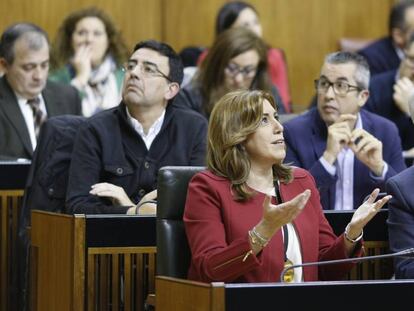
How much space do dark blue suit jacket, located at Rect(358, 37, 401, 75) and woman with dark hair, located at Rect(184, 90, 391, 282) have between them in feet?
11.2

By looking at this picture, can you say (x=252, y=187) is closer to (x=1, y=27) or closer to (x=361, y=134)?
(x=361, y=134)

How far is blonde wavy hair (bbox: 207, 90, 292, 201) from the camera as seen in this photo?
3.38 m

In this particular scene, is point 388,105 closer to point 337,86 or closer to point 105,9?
point 337,86

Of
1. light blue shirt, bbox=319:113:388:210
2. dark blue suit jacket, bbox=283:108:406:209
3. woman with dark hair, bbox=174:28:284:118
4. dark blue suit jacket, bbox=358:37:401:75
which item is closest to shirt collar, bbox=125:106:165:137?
dark blue suit jacket, bbox=283:108:406:209

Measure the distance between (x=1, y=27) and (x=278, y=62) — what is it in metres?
1.67

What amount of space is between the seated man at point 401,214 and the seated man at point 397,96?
2119mm

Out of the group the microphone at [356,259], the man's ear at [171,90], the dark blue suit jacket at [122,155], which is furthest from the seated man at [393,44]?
the microphone at [356,259]

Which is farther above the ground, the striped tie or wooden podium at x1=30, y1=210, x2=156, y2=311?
the striped tie

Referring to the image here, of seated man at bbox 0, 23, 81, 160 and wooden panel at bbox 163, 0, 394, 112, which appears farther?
wooden panel at bbox 163, 0, 394, 112

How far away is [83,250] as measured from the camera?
370 cm

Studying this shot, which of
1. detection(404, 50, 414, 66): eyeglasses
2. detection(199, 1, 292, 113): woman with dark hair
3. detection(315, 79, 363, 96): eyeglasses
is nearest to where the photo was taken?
detection(315, 79, 363, 96): eyeglasses

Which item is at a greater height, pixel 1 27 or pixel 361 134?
pixel 1 27

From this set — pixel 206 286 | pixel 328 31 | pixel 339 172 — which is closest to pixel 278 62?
pixel 328 31

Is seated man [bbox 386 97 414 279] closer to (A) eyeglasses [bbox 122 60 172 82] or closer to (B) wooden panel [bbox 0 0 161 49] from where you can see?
(A) eyeglasses [bbox 122 60 172 82]
